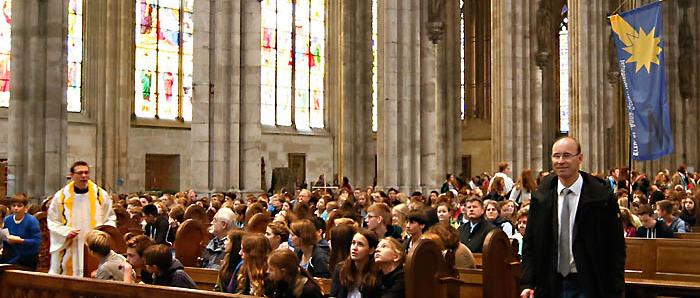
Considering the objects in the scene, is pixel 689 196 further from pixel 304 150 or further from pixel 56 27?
A: pixel 304 150

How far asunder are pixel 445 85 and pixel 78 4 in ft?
45.5

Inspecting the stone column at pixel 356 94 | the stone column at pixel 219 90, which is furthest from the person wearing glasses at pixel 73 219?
the stone column at pixel 356 94

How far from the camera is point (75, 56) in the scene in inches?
1270

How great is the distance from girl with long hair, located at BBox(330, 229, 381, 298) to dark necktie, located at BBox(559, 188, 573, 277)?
168 centimetres

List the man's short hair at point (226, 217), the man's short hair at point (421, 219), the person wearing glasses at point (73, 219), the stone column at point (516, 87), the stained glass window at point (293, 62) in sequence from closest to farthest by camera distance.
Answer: the man's short hair at point (421, 219), the person wearing glasses at point (73, 219), the man's short hair at point (226, 217), the stone column at point (516, 87), the stained glass window at point (293, 62)

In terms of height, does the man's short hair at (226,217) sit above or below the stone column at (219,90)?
below

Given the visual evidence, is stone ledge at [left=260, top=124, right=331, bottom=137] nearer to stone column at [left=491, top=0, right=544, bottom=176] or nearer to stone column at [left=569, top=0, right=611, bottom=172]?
stone column at [left=491, top=0, right=544, bottom=176]

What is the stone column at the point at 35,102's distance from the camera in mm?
20312

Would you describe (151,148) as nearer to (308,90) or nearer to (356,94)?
(308,90)

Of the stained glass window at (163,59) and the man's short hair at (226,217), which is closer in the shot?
the man's short hair at (226,217)

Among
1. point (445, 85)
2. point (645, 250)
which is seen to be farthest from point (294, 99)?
point (645, 250)

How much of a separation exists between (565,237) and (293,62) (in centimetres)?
3419

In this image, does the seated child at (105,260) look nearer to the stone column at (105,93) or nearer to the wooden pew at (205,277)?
the wooden pew at (205,277)

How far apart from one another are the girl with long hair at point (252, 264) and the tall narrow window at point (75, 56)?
26255 millimetres
